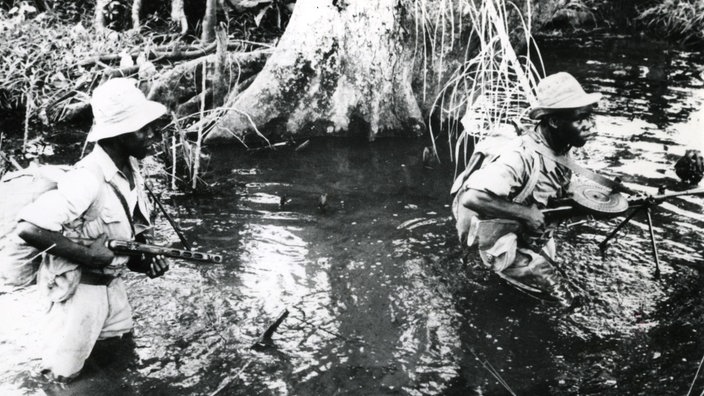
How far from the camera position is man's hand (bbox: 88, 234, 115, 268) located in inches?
137

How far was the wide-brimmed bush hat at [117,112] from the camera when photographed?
3.59 meters

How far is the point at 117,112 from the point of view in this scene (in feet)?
11.8

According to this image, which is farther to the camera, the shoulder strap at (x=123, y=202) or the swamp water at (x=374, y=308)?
the swamp water at (x=374, y=308)

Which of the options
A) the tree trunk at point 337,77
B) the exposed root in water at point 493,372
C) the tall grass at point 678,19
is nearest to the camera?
the exposed root in water at point 493,372

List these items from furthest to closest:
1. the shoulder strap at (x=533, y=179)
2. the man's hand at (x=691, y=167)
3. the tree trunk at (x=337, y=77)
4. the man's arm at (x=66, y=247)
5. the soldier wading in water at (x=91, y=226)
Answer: the tree trunk at (x=337, y=77) → the man's hand at (x=691, y=167) → the shoulder strap at (x=533, y=179) → the soldier wading in water at (x=91, y=226) → the man's arm at (x=66, y=247)

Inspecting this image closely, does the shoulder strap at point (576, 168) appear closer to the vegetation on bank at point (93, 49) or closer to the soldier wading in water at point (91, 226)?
the soldier wading in water at point (91, 226)

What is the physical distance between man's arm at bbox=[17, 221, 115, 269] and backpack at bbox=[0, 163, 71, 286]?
11 centimetres

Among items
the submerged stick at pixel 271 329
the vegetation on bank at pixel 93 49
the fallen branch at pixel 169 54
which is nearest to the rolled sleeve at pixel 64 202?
the submerged stick at pixel 271 329

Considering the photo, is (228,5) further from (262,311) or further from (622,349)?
(622,349)

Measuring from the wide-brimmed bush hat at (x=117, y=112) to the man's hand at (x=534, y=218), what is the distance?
100 inches

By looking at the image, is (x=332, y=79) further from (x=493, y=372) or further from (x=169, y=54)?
(x=493, y=372)

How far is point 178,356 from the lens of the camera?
4.11 metres

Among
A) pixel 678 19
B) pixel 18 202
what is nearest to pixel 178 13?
pixel 18 202

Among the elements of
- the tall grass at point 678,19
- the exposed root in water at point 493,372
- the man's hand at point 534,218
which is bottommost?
the exposed root in water at point 493,372
